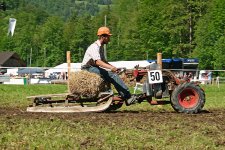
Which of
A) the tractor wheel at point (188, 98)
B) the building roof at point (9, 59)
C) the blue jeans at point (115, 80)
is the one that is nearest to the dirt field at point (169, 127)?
the tractor wheel at point (188, 98)

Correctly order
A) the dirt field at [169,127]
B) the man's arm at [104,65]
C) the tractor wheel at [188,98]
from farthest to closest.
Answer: the tractor wheel at [188,98] → the man's arm at [104,65] → the dirt field at [169,127]

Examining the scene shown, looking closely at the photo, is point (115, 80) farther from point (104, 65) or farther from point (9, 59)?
point (9, 59)

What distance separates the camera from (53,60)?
121m

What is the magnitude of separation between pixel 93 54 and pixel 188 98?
2183 millimetres

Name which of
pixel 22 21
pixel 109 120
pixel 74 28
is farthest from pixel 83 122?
pixel 22 21

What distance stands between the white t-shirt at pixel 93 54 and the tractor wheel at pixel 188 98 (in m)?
1.73

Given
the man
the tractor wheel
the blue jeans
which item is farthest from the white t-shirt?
the tractor wheel

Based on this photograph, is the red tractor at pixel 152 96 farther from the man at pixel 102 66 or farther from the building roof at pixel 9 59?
the building roof at pixel 9 59

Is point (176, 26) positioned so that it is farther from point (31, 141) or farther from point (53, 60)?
point (31, 141)

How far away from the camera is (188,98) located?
38.2ft

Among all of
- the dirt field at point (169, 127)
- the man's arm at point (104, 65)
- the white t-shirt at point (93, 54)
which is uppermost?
the white t-shirt at point (93, 54)

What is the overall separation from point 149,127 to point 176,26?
6528 centimetres

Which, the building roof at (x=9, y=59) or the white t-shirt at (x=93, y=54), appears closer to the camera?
the white t-shirt at (x=93, y=54)

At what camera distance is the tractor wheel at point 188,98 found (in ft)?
37.7
